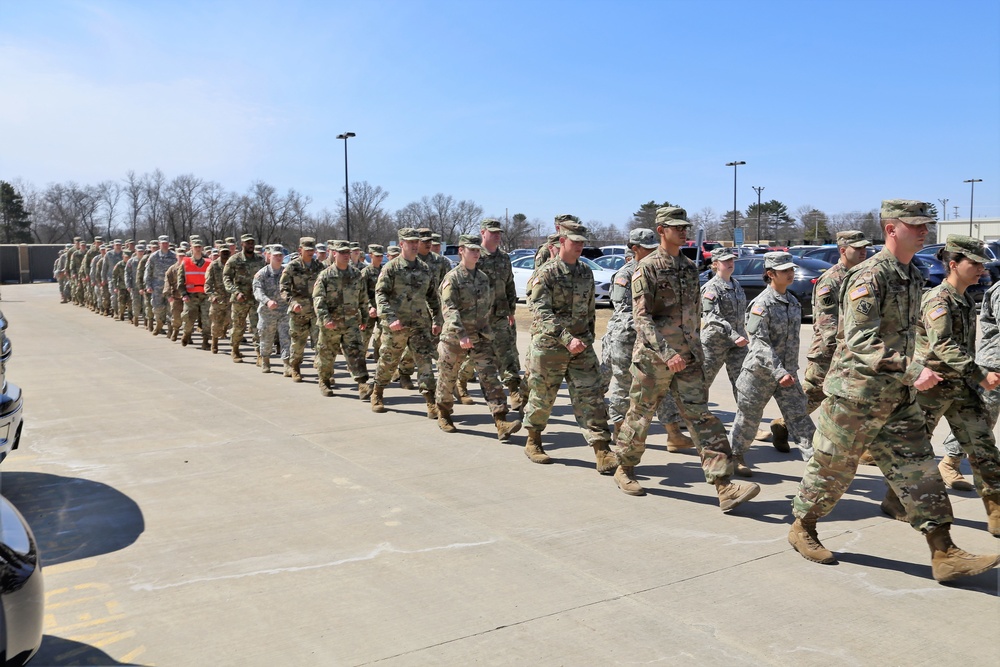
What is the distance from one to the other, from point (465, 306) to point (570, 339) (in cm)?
178

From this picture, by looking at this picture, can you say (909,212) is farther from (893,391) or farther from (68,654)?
(68,654)

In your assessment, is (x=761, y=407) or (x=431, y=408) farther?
(x=431, y=408)

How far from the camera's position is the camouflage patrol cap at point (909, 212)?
449cm

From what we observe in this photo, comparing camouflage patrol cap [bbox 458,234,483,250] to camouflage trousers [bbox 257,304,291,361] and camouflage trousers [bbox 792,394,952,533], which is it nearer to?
camouflage trousers [bbox 792,394,952,533]

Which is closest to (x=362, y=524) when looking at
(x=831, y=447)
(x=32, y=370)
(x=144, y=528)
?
(x=144, y=528)

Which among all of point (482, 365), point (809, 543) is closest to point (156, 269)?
point (482, 365)

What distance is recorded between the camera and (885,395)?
14.8 ft

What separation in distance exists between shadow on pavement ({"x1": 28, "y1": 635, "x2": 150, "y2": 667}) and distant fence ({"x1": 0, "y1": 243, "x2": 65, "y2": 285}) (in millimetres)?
49756

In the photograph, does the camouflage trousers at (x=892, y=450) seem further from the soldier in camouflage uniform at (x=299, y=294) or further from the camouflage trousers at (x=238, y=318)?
the camouflage trousers at (x=238, y=318)

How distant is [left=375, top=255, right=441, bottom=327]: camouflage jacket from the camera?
938 centimetres

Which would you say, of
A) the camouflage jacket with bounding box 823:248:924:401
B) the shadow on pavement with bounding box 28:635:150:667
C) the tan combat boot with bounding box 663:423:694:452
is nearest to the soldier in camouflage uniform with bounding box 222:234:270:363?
the tan combat boot with bounding box 663:423:694:452

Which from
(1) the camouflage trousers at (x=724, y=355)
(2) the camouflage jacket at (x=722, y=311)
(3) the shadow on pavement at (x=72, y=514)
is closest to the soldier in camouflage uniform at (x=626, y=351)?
(1) the camouflage trousers at (x=724, y=355)

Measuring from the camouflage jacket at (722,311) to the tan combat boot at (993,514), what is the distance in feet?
8.23

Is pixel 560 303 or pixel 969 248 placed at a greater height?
pixel 969 248
